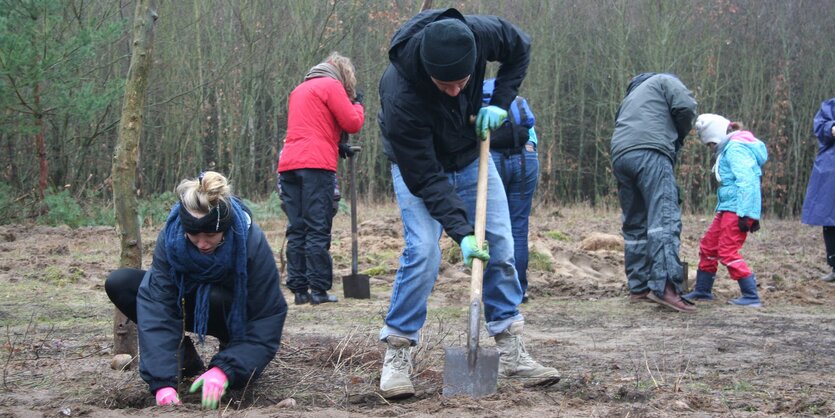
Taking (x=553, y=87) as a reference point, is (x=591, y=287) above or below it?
below

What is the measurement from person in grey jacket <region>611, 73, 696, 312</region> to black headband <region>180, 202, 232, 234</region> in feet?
13.2

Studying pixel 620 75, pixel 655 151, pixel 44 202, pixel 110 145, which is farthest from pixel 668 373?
pixel 620 75

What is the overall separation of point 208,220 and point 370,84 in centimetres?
1503

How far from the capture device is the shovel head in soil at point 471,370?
148 inches

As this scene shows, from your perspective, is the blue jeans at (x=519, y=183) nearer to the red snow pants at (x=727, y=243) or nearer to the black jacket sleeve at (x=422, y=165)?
the red snow pants at (x=727, y=243)

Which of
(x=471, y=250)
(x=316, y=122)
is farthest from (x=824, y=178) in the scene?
(x=471, y=250)

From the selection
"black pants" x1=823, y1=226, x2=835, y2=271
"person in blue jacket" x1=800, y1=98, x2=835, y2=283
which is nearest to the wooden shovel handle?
"person in blue jacket" x1=800, y1=98, x2=835, y2=283

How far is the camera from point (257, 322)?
3924 mm

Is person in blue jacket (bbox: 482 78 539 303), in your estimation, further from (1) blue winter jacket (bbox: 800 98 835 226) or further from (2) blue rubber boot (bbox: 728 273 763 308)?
(1) blue winter jacket (bbox: 800 98 835 226)

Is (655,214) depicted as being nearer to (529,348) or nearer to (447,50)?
(529,348)

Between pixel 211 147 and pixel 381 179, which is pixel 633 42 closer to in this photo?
pixel 381 179

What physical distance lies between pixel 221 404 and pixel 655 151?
422cm

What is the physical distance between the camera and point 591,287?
26.9 feet

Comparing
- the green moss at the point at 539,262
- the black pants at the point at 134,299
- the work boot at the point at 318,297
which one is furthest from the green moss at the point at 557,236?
the black pants at the point at 134,299
